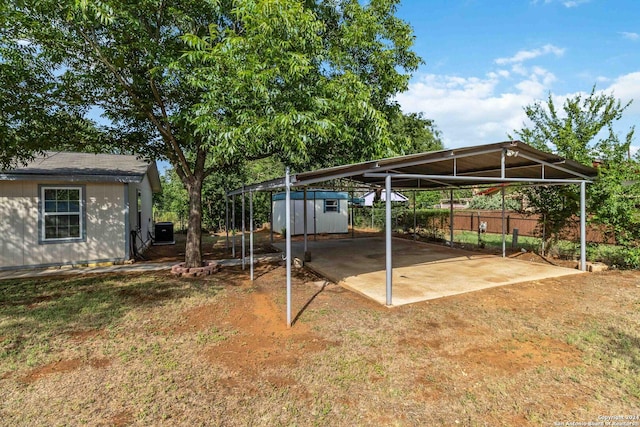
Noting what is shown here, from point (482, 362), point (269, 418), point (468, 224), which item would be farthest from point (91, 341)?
point (468, 224)

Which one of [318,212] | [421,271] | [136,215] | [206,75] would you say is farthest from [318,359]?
[318,212]

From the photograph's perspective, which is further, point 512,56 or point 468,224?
point 468,224

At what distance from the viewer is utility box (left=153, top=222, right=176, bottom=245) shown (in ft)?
43.4

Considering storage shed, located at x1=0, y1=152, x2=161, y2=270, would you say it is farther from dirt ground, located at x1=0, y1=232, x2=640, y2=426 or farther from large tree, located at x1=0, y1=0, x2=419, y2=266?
dirt ground, located at x1=0, y1=232, x2=640, y2=426

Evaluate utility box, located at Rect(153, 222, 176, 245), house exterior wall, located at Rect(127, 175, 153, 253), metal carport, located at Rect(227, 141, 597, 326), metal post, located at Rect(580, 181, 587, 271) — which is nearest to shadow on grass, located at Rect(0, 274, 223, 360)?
metal carport, located at Rect(227, 141, 597, 326)

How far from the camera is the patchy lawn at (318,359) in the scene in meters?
2.61

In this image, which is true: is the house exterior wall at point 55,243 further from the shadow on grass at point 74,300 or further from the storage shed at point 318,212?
the storage shed at point 318,212

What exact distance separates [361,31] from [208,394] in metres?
6.96

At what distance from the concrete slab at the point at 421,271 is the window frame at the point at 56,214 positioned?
19.6 ft

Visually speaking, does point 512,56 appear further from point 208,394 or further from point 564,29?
point 208,394

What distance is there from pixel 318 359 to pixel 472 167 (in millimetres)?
6842

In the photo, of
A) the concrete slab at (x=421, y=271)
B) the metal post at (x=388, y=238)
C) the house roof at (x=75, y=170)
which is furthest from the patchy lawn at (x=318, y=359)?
the house roof at (x=75, y=170)

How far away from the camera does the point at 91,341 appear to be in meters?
3.92

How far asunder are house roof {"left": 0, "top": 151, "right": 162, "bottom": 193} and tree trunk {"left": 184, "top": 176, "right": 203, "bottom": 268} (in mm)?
2004
